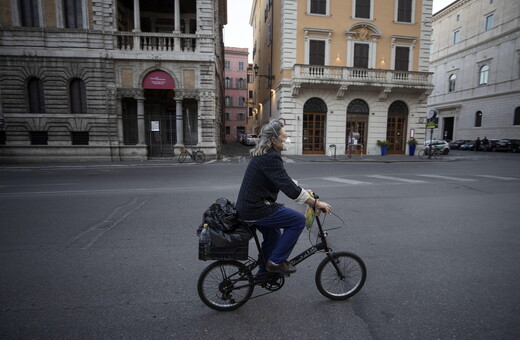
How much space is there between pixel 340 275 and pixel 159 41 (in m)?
19.6

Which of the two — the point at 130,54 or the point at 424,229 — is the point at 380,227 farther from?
the point at 130,54

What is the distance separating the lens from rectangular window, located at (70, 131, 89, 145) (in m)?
18.2

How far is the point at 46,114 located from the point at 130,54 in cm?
641

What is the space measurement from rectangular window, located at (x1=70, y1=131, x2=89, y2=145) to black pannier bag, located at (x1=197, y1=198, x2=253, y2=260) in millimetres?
A: 19147

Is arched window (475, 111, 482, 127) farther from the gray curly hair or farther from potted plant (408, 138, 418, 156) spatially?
the gray curly hair

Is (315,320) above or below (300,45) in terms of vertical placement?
below

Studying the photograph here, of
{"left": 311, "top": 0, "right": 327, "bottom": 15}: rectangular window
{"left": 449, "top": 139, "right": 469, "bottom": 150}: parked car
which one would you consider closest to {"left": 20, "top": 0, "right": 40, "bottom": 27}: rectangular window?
{"left": 311, "top": 0, "right": 327, "bottom": 15}: rectangular window

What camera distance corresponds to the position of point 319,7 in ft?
72.2

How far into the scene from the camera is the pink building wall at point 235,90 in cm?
5803

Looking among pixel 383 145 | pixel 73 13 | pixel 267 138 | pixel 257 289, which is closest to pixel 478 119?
pixel 383 145

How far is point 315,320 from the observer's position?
2645mm

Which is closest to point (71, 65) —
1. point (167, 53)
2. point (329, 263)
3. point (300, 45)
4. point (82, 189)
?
point (167, 53)

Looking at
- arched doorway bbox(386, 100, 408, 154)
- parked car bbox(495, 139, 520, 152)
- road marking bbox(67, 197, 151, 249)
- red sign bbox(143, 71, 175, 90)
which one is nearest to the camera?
road marking bbox(67, 197, 151, 249)

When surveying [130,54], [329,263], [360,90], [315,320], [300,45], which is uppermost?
[300,45]
